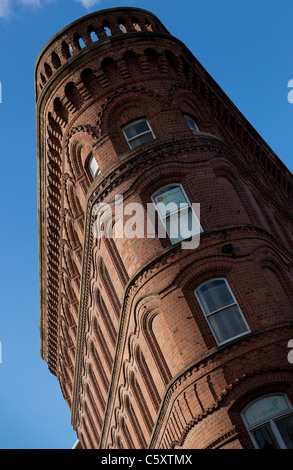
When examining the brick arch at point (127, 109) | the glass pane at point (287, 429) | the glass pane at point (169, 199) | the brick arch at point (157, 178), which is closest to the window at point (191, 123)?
the brick arch at point (127, 109)

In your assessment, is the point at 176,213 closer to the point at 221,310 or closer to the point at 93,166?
the point at 221,310

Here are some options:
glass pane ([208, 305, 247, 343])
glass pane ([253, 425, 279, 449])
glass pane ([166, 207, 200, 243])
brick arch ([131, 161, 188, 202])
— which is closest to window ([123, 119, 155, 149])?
brick arch ([131, 161, 188, 202])

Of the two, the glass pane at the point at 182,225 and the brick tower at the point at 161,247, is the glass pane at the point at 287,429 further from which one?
the glass pane at the point at 182,225

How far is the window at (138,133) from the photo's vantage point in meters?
26.8

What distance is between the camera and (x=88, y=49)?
2825 centimetres

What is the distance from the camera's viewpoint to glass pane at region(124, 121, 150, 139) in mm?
27047

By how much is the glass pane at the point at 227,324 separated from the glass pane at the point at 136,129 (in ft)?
27.2

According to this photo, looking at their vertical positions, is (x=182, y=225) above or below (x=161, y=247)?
above

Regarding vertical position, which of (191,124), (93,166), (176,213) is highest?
(191,124)

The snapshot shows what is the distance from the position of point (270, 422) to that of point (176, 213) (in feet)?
24.7

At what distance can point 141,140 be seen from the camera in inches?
1056

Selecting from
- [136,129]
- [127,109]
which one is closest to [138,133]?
[136,129]

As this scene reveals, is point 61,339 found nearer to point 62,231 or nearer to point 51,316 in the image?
point 51,316

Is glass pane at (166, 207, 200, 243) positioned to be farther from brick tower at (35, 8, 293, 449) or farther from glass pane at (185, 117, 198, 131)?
glass pane at (185, 117, 198, 131)
